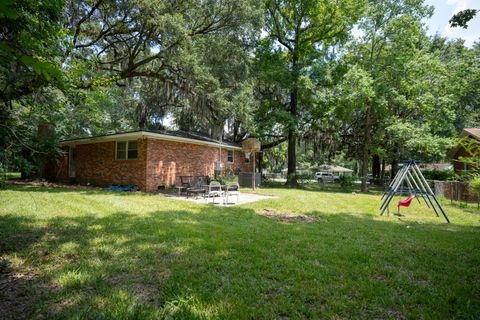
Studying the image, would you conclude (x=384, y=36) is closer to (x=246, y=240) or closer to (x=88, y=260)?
(x=246, y=240)

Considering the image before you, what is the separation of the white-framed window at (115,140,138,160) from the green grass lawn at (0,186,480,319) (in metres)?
6.47

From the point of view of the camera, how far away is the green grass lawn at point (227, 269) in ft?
8.19

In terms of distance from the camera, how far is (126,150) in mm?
12891

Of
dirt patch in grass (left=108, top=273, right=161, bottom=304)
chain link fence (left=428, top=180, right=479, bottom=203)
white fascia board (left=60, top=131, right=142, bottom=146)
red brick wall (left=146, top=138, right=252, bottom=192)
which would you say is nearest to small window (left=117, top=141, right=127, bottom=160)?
white fascia board (left=60, top=131, right=142, bottom=146)


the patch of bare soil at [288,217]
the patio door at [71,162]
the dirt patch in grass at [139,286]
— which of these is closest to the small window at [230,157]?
the patio door at [71,162]

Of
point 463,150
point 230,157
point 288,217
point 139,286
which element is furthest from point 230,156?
point 463,150

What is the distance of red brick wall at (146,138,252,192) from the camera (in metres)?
12.2

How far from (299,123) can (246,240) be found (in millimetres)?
15251

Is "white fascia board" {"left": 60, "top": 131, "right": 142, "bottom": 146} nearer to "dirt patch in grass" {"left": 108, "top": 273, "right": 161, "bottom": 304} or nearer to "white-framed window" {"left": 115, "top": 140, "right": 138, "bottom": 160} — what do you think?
"white-framed window" {"left": 115, "top": 140, "right": 138, "bottom": 160}

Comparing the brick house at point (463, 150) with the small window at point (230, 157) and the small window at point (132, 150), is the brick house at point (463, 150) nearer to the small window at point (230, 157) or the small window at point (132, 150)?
the small window at point (230, 157)

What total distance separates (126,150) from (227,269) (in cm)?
1127

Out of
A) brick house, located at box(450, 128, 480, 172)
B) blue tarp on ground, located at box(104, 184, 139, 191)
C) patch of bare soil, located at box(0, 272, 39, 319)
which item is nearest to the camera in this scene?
patch of bare soil, located at box(0, 272, 39, 319)

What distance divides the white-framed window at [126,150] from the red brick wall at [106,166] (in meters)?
0.23

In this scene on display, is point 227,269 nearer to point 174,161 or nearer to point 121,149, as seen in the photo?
point 174,161
